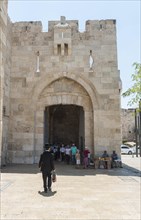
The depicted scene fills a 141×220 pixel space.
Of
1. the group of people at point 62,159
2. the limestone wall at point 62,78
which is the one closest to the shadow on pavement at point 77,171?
the group of people at point 62,159

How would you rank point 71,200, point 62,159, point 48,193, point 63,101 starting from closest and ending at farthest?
point 71,200, point 48,193, point 63,101, point 62,159

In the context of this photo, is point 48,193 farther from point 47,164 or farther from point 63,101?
point 63,101

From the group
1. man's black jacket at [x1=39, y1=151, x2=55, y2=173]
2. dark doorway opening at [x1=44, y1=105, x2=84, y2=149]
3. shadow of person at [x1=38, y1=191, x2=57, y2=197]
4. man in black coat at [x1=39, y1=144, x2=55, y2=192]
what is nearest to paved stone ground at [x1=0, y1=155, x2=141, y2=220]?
shadow of person at [x1=38, y1=191, x2=57, y2=197]

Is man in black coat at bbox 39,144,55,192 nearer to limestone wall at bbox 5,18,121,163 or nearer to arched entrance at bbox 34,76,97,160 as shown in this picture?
limestone wall at bbox 5,18,121,163

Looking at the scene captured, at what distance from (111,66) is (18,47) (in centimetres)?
525

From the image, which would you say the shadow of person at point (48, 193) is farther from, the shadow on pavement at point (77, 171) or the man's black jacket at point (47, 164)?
the shadow on pavement at point (77, 171)

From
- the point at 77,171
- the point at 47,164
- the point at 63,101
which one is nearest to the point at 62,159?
the point at 63,101

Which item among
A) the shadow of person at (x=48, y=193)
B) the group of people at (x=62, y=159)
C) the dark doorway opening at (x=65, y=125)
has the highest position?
the dark doorway opening at (x=65, y=125)

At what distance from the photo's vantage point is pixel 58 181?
28.1 feet

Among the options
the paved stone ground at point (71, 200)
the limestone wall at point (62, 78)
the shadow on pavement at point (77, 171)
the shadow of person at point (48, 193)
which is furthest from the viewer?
the limestone wall at point (62, 78)

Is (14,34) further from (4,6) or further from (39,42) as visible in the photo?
(4,6)

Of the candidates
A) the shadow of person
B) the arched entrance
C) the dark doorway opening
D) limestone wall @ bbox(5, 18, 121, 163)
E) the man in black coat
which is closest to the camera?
the shadow of person

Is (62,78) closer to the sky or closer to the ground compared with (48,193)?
closer to the sky

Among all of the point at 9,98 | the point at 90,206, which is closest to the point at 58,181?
the point at 90,206
